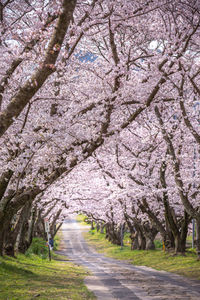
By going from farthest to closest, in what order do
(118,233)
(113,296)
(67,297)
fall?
1. (118,233)
2. (113,296)
3. (67,297)

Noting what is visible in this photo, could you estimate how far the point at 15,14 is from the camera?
1142cm

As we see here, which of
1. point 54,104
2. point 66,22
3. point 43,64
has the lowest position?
point 43,64

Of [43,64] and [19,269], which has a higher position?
[43,64]

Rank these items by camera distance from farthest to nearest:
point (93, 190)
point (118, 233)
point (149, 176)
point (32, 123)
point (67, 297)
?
1. point (118, 233)
2. point (93, 190)
3. point (149, 176)
4. point (32, 123)
5. point (67, 297)

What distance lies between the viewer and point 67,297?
398 inches

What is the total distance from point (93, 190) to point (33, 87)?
26158mm

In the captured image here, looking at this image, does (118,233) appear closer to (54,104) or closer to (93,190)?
(93,190)

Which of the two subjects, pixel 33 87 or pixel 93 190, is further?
pixel 93 190

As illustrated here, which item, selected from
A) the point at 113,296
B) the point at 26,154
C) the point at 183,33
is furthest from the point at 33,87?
the point at 183,33

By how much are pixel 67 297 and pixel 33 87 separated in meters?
6.67

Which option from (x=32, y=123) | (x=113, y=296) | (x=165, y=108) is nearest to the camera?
(x=113, y=296)

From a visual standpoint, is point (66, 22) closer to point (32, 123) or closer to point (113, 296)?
point (32, 123)

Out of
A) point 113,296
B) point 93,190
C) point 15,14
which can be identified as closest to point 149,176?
point 93,190

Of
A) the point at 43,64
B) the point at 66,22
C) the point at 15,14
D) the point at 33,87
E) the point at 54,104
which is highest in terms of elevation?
the point at 15,14
